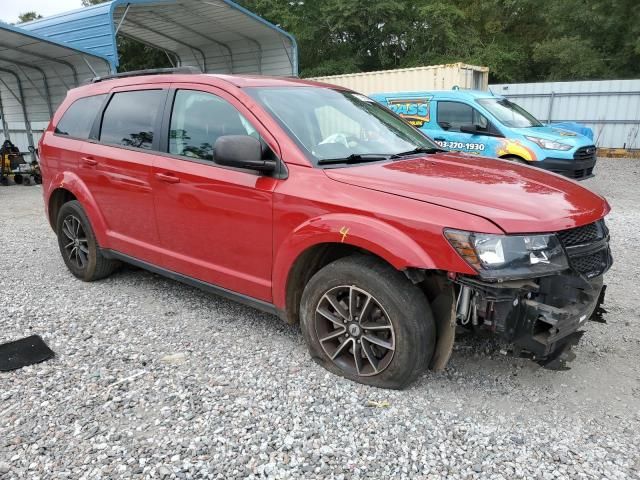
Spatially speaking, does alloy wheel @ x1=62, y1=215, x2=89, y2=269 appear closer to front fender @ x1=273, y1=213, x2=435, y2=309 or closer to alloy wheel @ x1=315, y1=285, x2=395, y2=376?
front fender @ x1=273, y1=213, x2=435, y2=309

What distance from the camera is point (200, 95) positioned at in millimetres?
3684

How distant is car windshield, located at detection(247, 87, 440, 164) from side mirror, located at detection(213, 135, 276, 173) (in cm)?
28

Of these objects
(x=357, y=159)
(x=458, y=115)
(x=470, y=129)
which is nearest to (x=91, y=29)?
(x=458, y=115)

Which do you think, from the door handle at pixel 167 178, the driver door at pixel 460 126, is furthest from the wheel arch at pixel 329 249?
the driver door at pixel 460 126

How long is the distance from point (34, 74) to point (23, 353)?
46.1 ft

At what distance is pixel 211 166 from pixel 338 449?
6.62 ft

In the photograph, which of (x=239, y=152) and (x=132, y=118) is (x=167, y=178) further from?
(x=239, y=152)

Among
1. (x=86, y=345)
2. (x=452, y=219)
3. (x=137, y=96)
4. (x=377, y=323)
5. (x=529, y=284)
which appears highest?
(x=137, y=96)

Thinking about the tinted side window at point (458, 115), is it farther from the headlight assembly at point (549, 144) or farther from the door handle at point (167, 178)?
the door handle at point (167, 178)

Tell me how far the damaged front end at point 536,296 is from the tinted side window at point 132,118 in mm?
2656

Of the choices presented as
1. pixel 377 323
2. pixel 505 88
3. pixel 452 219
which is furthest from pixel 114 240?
pixel 505 88

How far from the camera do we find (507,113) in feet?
31.8

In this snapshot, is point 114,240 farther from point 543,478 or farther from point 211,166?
point 543,478

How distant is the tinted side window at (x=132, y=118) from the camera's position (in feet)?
13.1
